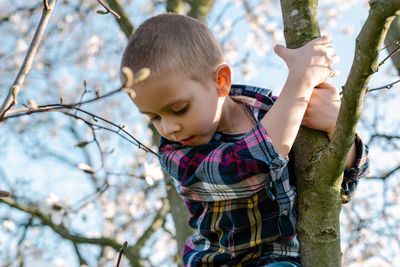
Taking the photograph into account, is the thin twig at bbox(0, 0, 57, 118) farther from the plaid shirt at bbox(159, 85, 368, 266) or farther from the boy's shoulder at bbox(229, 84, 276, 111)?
the boy's shoulder at bbox(229, 84, 276, 111)

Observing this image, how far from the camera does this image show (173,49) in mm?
1446

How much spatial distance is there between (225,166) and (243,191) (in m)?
0.10

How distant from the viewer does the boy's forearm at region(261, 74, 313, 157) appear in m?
1.26

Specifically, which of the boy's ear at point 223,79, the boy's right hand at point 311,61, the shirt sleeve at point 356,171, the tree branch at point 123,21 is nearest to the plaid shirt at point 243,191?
the shirt sleeve at point 356,171

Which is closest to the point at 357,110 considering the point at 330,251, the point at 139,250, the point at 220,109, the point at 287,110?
the point at 287,110

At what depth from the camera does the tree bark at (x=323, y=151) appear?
0.98 metres

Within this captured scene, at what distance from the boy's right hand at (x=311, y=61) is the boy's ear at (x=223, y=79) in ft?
0.87

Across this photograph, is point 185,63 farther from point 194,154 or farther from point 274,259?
point 274,259

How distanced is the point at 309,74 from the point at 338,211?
423 mm

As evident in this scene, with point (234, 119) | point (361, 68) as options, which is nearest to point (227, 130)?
point (234, 119)

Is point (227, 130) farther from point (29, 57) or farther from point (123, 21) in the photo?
point (123, 21)

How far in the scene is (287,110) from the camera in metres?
1.27

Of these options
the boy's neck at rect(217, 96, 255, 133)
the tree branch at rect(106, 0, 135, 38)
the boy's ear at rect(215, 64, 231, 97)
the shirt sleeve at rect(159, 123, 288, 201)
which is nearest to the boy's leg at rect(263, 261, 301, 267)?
the shirt sleeve at rect(159, 123, 288, 201)

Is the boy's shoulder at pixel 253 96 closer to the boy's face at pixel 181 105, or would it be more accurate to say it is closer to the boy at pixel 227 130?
the boy at pixel 227 130
